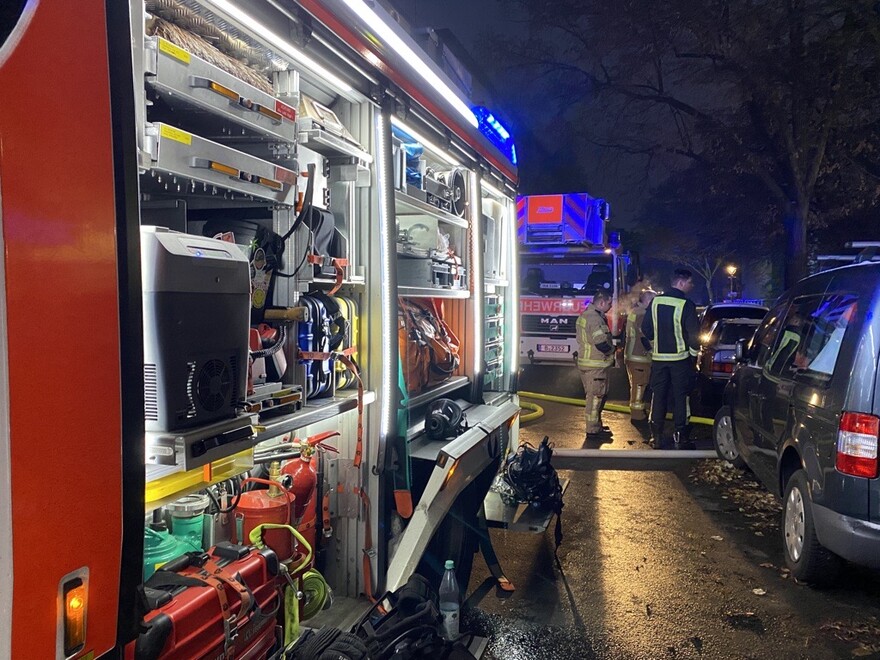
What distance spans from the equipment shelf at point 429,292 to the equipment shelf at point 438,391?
1.86 ft

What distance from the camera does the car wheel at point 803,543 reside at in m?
4.54

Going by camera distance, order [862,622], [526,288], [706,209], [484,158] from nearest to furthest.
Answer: [862,622] → [484,158] → [526,288] → [706,209]

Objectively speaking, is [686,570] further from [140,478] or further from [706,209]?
[706,209]

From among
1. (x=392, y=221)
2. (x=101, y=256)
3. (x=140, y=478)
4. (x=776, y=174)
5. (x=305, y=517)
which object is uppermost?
(x=776, y=174)

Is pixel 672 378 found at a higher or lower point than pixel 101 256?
lower

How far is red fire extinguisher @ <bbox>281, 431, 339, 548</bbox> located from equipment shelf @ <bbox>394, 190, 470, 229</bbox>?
1329 mm

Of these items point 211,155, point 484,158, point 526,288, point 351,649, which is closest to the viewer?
point 211,155

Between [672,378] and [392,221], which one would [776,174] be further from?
[392,221]

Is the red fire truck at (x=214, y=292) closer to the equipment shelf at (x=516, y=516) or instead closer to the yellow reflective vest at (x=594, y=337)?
the equipment shelf at (x=516, y=516)

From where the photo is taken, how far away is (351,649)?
2541 mm

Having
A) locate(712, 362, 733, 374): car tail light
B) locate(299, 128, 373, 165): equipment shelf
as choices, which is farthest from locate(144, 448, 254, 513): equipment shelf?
locate(712, 362, 733, 374): car tail light

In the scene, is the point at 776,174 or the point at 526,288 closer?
the point at 526,288

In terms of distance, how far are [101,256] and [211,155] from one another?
2.56 ft

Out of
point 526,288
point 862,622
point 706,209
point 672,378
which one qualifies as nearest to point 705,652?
point 862,622
